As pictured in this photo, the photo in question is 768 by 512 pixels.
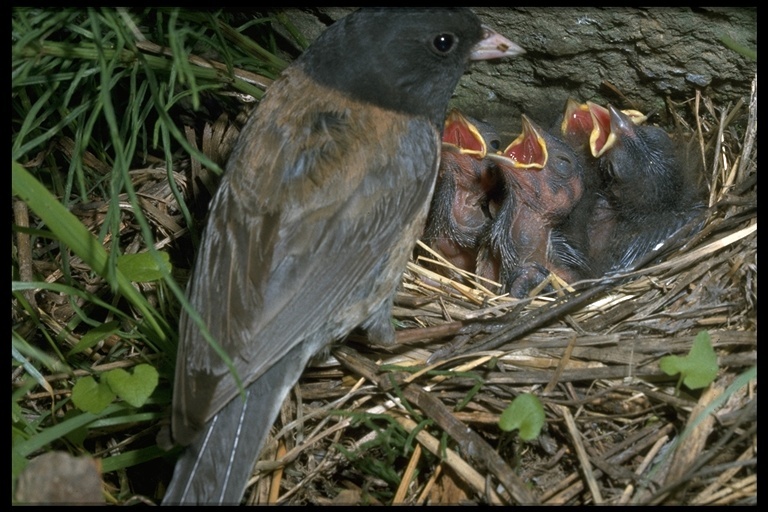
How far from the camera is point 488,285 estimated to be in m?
4.50

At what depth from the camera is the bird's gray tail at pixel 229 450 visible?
9.99 ft

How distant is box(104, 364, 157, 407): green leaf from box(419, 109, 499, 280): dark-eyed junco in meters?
1.82

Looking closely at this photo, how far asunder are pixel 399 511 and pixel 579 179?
7.02 ft

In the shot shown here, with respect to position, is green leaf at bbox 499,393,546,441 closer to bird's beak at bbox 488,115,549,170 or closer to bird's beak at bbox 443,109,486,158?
bird's beak at bbox 488,115,549,170

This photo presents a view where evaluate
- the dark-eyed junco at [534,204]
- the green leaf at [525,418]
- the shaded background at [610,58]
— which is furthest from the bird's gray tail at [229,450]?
the shaded background at [610,58]

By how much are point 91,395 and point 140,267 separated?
559 millimetres

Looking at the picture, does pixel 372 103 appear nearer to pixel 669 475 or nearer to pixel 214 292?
pixel 214 292

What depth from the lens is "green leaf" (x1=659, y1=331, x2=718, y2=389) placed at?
9.89 ft

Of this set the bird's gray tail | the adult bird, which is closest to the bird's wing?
the adult bird

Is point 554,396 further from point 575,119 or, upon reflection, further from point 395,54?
point 575,119

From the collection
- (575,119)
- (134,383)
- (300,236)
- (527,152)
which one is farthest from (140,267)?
(575,119)

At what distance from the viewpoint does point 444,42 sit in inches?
150

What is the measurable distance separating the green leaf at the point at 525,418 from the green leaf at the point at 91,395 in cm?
148

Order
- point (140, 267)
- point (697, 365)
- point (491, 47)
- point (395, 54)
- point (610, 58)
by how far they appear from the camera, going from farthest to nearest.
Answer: point (610, 58), point (491, 47), point (395, 54), point (140, 267), point (697, 365)
